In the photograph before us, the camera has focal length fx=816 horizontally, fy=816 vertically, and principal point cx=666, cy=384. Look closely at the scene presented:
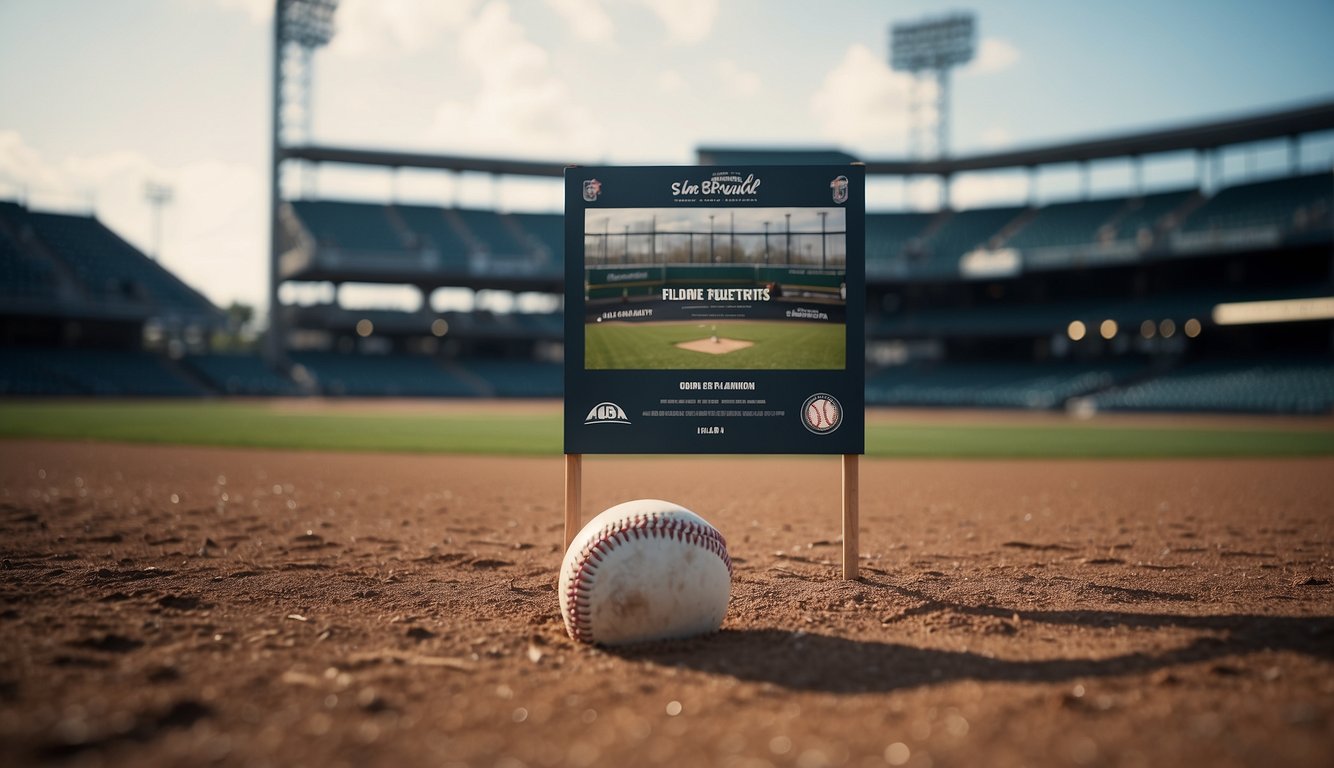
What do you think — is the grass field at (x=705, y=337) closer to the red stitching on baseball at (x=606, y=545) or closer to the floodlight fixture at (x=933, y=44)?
the red stitching on baseball at (x=606, y=545)

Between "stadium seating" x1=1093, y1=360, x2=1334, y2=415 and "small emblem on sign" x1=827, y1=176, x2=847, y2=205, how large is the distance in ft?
101

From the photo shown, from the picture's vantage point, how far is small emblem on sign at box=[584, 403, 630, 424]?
5367mm

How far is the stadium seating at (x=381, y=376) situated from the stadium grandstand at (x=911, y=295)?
0.17 metres

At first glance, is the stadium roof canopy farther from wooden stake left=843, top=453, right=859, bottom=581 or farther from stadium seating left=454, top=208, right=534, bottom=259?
wooden stake left=843, top=453, right=859, bottom=581

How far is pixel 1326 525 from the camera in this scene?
748cm

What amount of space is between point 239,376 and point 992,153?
4150 centimetres

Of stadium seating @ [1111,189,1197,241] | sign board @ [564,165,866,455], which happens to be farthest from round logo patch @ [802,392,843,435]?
stadium seating @ [1111,189,1197,241]

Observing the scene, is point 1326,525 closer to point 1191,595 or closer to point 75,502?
point 1191,595

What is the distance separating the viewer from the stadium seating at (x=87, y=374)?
116ft

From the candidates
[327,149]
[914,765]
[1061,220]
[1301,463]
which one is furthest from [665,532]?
[327,149]

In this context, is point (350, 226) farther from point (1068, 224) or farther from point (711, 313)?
point (711, 313)

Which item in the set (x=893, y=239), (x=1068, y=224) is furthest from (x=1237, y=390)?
(x=893, y=239)

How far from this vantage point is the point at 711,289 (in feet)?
17.6

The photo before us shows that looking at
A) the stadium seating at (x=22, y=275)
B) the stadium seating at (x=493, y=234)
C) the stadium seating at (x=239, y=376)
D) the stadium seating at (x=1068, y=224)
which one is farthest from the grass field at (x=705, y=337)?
the stadium seating at (x=493, y=234)
